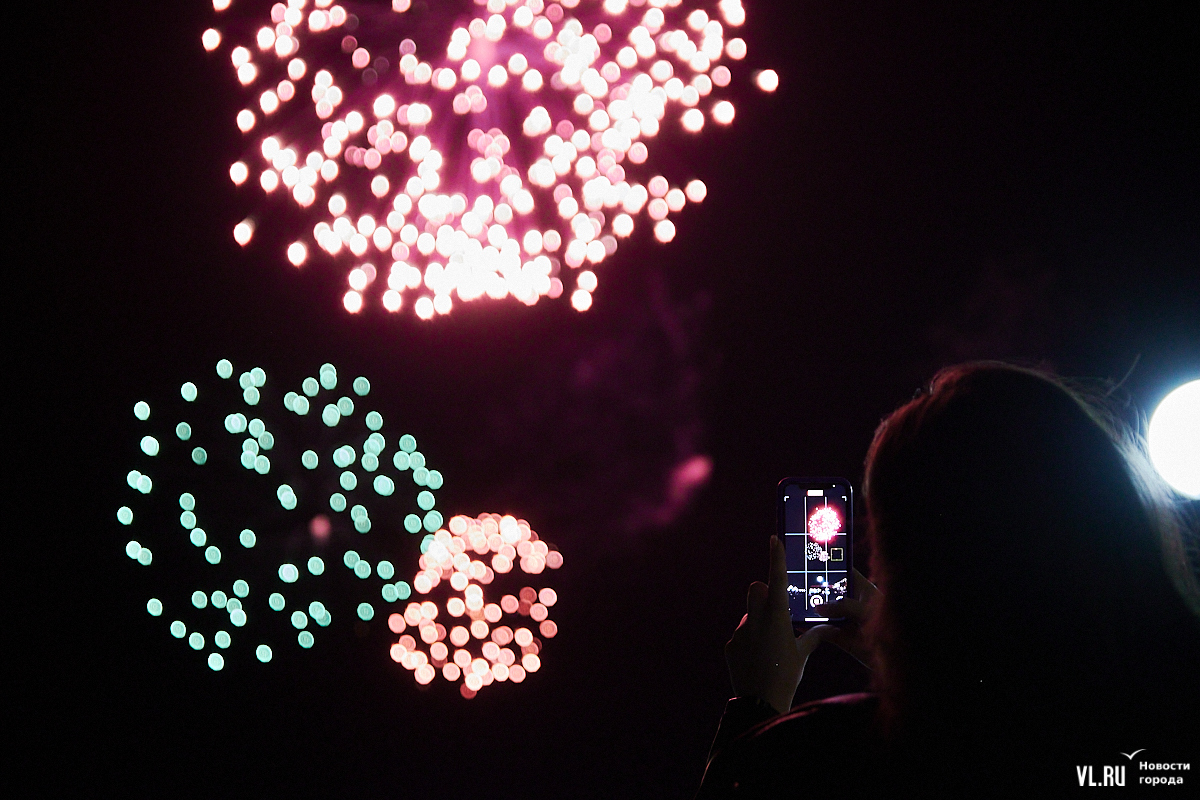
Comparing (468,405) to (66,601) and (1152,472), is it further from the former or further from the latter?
(1152,472)

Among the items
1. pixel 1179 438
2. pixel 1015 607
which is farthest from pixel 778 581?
pixel 1179 438

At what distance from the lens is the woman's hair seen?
0.58m

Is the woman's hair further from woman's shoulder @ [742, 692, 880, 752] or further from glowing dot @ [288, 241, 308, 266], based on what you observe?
glowing dot @ [288, 241, 308, 266]

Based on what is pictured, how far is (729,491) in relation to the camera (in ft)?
9.00

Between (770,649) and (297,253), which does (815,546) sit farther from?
(297,253)

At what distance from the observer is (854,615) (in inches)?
46.9

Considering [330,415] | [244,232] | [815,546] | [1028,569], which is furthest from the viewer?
[244,232]

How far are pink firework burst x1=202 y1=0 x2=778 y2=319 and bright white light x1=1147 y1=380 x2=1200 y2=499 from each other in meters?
1.55

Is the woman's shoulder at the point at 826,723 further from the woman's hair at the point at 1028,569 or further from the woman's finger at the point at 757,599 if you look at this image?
the woman's finger at the point at 757,599

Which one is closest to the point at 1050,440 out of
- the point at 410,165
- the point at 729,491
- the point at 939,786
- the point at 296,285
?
the point at 939,786

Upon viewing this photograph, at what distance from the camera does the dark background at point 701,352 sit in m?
2.58

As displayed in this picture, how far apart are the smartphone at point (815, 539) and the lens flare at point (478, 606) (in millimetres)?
1524

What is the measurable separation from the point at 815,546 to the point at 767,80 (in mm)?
1924

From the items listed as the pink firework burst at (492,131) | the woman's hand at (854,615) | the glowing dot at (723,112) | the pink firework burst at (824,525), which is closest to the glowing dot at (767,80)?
the pink firework burst at (492,131)
